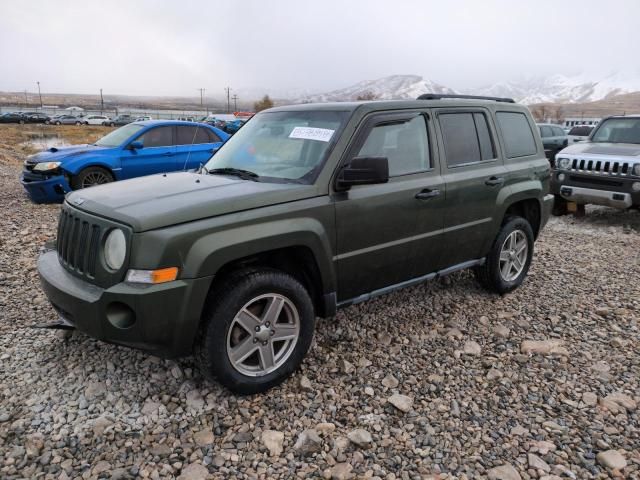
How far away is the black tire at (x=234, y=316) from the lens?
291cm

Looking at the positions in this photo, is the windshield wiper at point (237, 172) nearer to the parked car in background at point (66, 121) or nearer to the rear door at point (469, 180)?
the rear door at point (469, 180)

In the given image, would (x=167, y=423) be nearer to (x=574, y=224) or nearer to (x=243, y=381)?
(x=243, y=381)

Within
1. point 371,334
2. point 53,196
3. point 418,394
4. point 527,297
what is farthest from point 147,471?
point 53,196

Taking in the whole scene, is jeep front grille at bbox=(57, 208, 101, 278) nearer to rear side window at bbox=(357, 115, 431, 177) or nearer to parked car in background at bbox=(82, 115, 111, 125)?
rear side window at bbox=(357, 115, 431, 177)

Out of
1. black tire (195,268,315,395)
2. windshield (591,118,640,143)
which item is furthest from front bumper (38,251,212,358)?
windshield (591,118,640,143)

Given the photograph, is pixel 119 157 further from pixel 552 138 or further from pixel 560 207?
pixel 552 138

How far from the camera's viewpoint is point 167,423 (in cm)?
294

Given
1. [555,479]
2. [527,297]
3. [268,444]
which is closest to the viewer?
[555,479]

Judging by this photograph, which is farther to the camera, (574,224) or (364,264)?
(574,224)

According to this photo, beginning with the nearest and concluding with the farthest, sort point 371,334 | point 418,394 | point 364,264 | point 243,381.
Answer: point 243,381, point 418,394, point 364,264, point 371,334

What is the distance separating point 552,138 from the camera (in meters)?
17.0

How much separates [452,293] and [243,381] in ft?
8.75

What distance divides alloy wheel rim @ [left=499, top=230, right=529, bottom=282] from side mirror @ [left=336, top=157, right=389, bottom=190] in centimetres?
213

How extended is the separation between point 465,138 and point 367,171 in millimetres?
1598
